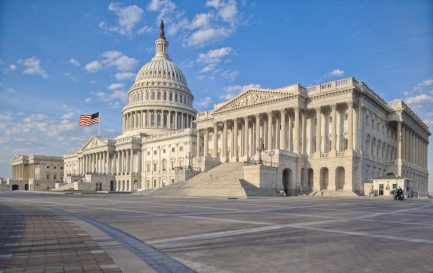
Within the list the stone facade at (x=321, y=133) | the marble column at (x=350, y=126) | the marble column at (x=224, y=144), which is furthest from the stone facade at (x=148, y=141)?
the marble column at (x=350, y=126)

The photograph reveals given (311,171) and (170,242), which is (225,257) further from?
(311,171)

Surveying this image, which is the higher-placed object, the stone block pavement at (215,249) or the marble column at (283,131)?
the marble column at (283,131)

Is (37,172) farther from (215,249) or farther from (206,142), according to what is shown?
(215,249)

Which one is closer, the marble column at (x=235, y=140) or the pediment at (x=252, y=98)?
the pediment at (x=252, y=98)

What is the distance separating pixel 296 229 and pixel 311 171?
210 ft

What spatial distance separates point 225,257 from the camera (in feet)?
35.3

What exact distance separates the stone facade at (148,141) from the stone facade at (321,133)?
2957 cm

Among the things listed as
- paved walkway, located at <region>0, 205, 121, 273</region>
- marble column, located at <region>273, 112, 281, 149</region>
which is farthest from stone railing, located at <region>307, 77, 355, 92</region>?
paved walkway, located at <region>0, 205, 121, 273</region>

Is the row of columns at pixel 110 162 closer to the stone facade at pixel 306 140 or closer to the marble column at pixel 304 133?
the stone facade at pixel 306 140

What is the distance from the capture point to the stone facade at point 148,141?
12512 centimetres

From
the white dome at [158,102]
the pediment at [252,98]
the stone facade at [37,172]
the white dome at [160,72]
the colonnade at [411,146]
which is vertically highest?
the white dome at [160,72]

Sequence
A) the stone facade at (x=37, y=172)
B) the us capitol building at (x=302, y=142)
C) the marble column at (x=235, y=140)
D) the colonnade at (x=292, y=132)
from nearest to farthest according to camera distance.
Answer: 1. the us capitol building at (x=302, y=142)
2. the colonnade at (x=292, y=132)
3. the marble column at (x=235, y=140)
4. the stone facade at (x=37, y=172)

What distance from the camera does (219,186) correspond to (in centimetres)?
6588

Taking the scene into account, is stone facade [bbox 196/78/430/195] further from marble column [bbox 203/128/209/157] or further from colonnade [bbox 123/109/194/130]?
colonnade [bbox 123/109/194/130]
